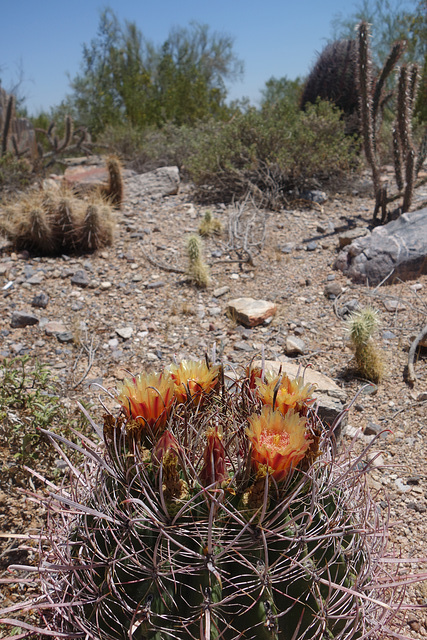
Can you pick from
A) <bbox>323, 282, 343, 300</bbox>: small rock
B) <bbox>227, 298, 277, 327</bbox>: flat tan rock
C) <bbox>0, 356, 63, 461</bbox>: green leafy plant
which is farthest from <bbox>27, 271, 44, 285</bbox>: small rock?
<bbox>323, 282, 343, 300</bbox>: small rock

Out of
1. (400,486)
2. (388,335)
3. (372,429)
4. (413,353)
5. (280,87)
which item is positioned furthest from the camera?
(280,87)

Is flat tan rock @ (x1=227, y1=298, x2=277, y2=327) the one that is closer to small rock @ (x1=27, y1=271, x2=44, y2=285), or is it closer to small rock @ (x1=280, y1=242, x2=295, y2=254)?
small rock @ (x1=280, y1=242, x2=295, y2=254)

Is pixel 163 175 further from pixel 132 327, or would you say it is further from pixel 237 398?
pixel 237 398

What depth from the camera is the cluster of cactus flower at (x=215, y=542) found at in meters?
1.00

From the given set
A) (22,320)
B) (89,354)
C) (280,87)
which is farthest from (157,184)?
(280,87)

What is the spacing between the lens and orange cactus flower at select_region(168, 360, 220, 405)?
52.2 inches

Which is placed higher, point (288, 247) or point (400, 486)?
point (288, 247)

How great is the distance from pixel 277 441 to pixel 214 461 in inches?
5.6

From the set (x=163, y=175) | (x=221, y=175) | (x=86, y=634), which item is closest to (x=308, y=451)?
(x=86, y=634)

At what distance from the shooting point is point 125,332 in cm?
353

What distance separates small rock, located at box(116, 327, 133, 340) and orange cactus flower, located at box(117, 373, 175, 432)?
2.27m

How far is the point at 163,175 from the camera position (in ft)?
22.6

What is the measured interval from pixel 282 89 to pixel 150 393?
14555 millimetres

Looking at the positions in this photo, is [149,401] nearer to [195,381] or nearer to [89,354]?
[195,381]
